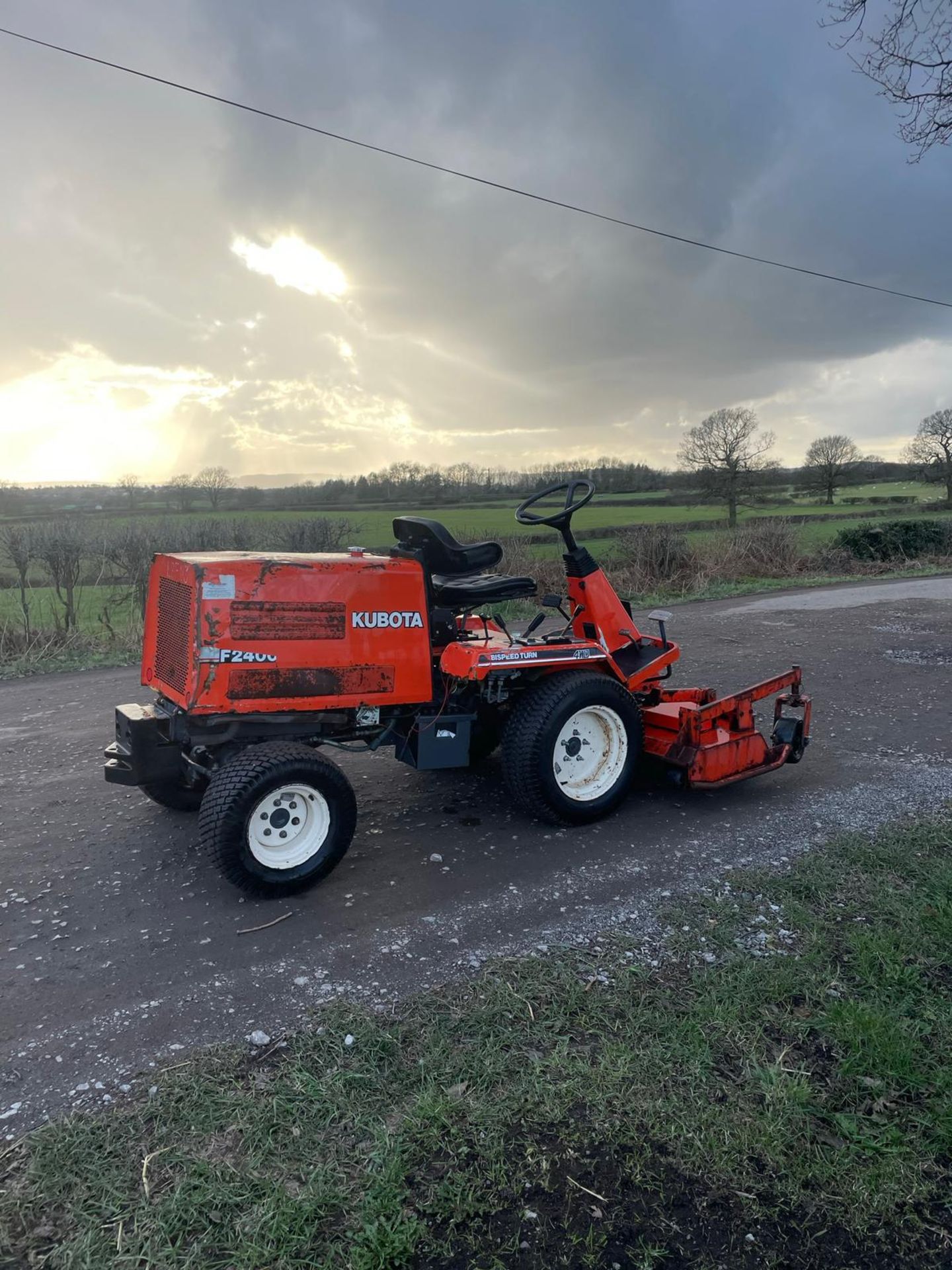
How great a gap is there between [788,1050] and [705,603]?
1222cm

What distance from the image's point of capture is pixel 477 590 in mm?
4805

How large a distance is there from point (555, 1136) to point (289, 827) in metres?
2.02

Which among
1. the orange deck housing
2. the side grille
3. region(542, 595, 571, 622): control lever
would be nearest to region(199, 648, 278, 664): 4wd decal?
the orange deck housing

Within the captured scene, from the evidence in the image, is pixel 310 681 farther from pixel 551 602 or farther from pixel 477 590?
pixel 551 602

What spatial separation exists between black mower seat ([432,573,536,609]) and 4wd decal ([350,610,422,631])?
331 mm

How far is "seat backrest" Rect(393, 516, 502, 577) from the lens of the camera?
182 inches

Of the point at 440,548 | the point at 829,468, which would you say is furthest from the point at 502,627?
the point at 829,468

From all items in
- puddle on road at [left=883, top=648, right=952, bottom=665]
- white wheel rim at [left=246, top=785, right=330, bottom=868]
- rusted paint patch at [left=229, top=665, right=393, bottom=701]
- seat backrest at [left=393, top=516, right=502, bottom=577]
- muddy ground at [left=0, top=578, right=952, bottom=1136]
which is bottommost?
muddy ground at [left=0, top=578, right=952, bottom=1136]

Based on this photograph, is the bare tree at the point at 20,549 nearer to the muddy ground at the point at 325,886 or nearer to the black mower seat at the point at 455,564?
the muddy ground at the point at 325,886

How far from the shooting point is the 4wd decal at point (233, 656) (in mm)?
3955

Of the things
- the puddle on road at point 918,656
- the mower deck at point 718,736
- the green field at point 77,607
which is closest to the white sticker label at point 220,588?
the mower deck at point 718,736

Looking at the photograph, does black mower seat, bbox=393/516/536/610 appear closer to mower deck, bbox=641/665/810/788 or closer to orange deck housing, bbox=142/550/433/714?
orange deck housing, bbox=142/550/433/714

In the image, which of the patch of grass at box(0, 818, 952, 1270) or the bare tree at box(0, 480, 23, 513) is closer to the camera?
the patch of grass at box(0, 818, 952, 1270)

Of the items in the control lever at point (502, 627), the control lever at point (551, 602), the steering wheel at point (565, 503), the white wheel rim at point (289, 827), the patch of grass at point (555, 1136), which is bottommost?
the patch of grass at point (555, 1136)
